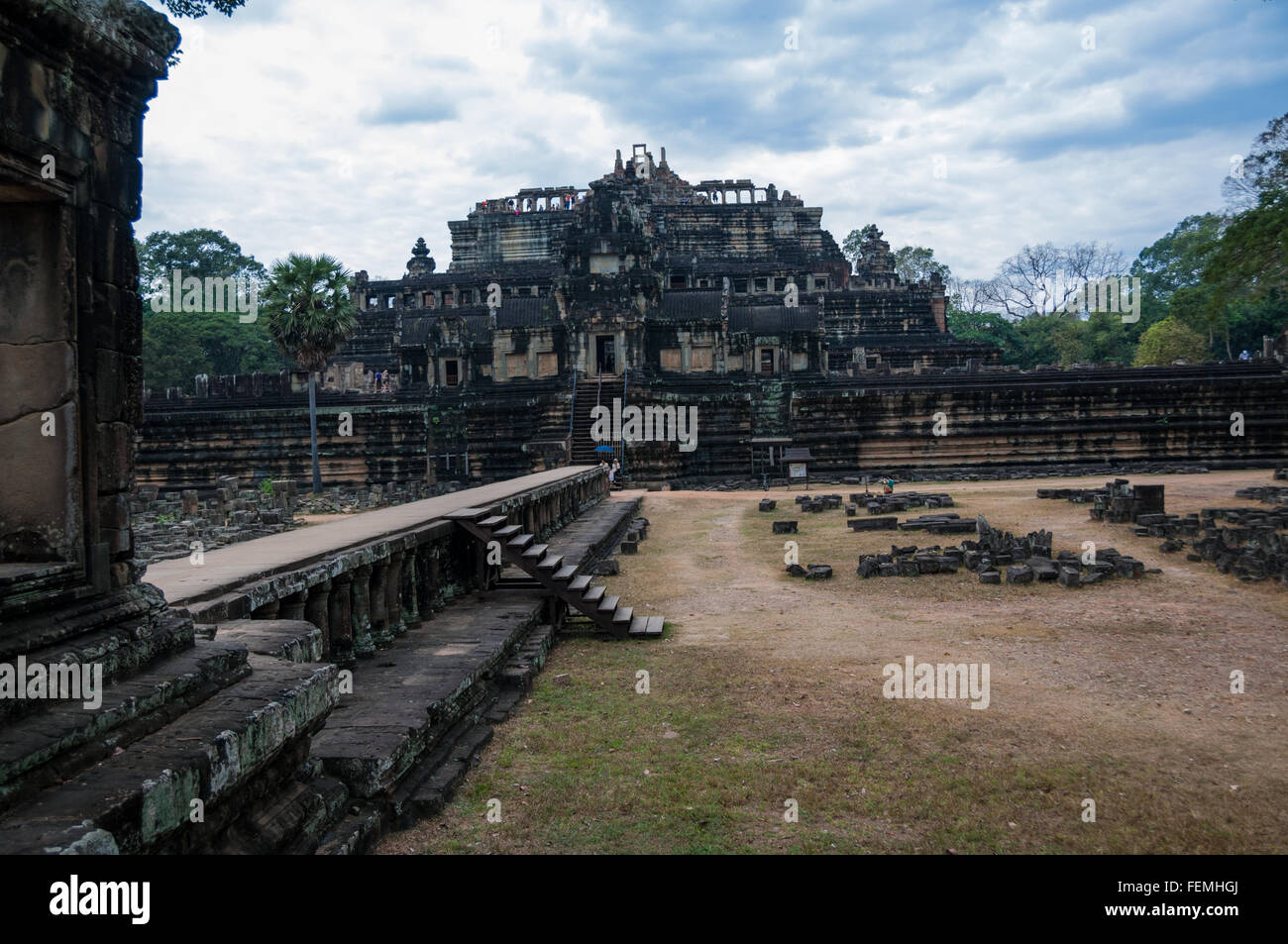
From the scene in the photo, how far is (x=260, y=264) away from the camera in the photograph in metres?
77.2

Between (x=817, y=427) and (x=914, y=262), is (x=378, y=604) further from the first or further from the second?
(x=914, y=262)

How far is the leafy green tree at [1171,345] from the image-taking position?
52.3 metres

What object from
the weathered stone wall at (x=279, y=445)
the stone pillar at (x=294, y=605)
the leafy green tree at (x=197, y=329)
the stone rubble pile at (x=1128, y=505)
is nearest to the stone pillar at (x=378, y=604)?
the stone pillar at (x=294, y=605)

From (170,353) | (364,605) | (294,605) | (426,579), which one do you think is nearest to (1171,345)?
(426,579)

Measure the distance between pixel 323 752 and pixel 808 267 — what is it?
167 feet

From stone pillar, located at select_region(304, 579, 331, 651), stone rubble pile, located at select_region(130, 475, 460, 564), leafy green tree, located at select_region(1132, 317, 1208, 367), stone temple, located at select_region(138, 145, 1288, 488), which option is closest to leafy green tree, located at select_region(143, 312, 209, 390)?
stone temple, located at select_region(138, 145, 1288, 488)

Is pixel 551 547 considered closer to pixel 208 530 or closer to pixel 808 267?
pixel 208 530

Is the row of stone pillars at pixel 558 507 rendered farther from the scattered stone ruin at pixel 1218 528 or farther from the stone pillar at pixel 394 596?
the scattered stone ruin at pixel 1218 528

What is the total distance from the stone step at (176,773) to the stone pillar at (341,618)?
2513 mm

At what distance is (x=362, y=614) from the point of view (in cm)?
741

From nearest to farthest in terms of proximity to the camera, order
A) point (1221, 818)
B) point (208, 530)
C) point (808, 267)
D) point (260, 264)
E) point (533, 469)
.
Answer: point (1221, 818) < point (208, 530) < point (533, 469) < point (808, 267) < point (260, 264)

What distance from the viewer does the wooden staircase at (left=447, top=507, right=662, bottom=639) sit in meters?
9.77

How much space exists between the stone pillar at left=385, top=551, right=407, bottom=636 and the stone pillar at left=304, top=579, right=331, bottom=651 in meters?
1.19

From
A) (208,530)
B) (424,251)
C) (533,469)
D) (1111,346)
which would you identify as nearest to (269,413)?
(533,469)
